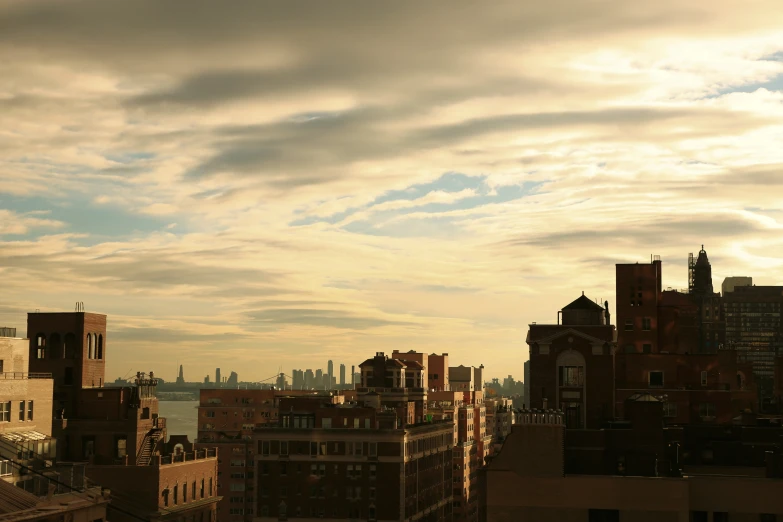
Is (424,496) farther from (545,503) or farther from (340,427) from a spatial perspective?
(545,503)

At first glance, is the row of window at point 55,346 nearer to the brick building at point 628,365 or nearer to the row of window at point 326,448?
the row of window at point 326,448

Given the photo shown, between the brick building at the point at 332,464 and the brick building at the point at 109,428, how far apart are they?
43.0 ft

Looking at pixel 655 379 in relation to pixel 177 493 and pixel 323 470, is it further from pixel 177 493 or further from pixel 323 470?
pixel 177 493

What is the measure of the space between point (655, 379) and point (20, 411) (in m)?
62.8

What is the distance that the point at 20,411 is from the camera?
10725cm

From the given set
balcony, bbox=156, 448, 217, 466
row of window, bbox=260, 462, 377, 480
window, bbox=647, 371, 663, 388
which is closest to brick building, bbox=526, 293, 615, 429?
window, bbox=647, 371, 663, 388

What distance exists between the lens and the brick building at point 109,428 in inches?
4692

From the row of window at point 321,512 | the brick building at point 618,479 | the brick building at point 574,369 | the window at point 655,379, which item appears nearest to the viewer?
the brick building at point 618,479

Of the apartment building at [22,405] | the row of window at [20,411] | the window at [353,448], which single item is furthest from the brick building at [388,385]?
the row of window at [20,411]

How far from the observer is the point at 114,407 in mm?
127438

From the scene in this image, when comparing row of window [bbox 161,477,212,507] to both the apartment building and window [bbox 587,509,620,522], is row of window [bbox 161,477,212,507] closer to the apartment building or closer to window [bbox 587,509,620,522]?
the apartment building

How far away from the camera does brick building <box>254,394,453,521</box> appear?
5837 inches

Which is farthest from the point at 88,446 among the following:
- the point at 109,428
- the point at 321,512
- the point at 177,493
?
the point at 321,512

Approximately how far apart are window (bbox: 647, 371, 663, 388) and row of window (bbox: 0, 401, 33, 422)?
202ft
